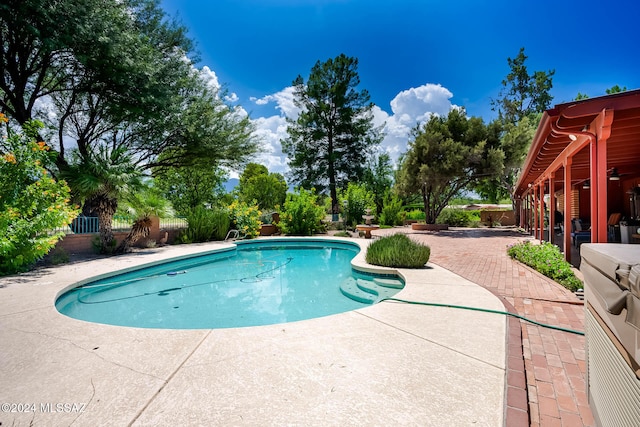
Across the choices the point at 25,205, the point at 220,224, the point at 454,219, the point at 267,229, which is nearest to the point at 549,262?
the point at 25,205

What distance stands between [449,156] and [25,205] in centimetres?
1673

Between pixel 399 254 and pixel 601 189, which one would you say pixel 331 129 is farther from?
pixel 601 189

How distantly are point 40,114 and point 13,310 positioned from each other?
13365 millimetres

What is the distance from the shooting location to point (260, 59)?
1734 cm

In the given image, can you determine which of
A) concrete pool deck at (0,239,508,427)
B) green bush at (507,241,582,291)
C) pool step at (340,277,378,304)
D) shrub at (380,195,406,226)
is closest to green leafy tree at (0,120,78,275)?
concrete pool deck at (0,239,508,427)

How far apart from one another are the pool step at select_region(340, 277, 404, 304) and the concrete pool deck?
172cm

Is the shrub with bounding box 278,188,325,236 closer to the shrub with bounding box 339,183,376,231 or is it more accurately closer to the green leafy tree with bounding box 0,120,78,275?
the shrub with bounding box 339,183,376,231

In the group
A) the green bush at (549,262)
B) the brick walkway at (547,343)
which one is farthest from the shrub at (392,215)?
the brick walkway at (547,343)

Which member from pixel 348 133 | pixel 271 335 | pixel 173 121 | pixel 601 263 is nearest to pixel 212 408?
pixel 271 335

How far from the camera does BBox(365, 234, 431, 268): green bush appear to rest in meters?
6.35

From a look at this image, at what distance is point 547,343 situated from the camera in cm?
285

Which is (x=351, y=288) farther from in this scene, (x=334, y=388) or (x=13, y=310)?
(x=13, y=310)

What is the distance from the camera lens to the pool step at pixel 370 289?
17.6 ft

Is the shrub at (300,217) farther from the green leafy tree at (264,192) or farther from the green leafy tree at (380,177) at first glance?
the green leafy tree at (380,177)
